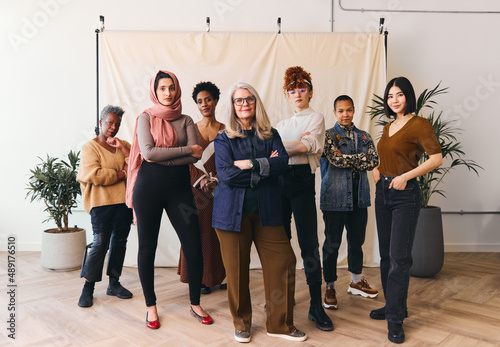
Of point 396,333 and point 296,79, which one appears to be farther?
point 296,79

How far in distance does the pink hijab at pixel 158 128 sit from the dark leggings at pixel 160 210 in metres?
0.08

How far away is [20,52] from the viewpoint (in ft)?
14.8

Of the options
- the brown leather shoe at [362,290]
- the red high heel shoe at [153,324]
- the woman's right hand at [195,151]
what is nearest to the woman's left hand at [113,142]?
the woman's right hand at [195,151]

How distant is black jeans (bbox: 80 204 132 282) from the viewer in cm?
296

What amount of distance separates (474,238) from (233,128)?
12.2 feet

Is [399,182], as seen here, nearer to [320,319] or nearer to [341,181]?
[341,181]

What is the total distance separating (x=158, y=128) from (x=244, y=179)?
705 mm

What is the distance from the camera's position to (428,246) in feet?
11.9

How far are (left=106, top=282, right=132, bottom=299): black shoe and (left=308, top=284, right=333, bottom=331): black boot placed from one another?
1476 mm

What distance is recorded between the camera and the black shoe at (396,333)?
7.48ft

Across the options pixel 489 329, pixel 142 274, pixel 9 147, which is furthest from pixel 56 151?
pixel 489 329

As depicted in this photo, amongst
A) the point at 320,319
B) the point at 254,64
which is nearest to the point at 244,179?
the point at 320,319

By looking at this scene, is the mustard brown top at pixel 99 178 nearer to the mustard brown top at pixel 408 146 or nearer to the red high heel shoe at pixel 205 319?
the red high heel shoe at pixel 205 319

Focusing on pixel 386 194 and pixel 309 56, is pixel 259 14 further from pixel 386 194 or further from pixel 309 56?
pixel 386 194
